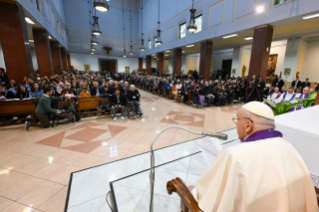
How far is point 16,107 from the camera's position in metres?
3.81

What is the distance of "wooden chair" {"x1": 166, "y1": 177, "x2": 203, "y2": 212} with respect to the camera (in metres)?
0.89

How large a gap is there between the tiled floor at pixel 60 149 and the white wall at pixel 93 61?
57.1ft

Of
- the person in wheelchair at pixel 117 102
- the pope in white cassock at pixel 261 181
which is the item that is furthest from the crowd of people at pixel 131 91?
the pope in white cassock at pixel 261 181

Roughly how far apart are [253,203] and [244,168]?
171 millimetres

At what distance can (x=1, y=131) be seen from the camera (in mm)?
3729

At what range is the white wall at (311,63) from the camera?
968 centimetres

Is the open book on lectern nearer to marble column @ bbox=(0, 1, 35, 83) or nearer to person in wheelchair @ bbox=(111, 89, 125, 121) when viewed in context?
person in wheelchair @ bbox=(111, 89, 125, 121)

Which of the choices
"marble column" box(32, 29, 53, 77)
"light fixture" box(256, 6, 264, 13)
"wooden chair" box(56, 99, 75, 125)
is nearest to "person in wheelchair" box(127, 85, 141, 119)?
"wooden chair" box(56, 99, 75, 125)

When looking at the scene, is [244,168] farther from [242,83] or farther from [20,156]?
[242,83]

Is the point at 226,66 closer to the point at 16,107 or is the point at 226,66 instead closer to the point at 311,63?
the point at 311,63

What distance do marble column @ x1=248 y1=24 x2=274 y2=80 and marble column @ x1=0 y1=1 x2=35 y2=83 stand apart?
10.0 m

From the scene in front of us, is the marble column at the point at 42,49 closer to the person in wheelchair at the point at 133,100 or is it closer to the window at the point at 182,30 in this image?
the person in wheelchair at the point at 133,100

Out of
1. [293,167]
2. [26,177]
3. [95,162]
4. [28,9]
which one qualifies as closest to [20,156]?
[26,177]

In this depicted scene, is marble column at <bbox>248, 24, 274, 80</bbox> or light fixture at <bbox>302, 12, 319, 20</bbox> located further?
marble column at <bbox>248, 24, 274, 80</bbox>
